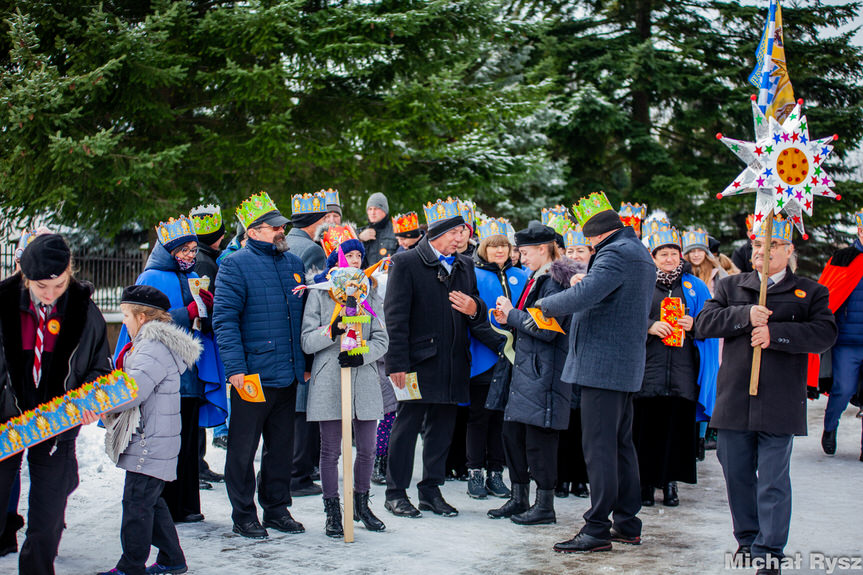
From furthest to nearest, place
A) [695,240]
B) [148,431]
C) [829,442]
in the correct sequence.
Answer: [829,442], [695,240], [148,431]

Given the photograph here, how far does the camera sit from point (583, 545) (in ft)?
18.3

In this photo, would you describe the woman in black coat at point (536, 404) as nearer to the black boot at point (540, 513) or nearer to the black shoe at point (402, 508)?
the black boot at point (540, 513)

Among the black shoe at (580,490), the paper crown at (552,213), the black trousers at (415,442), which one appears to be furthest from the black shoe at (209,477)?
the paper crown at (552,213)

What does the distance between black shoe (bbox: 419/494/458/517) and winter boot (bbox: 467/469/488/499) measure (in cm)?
66

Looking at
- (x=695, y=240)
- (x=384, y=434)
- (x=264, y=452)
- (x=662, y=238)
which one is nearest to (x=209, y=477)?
(x=384, y=434)

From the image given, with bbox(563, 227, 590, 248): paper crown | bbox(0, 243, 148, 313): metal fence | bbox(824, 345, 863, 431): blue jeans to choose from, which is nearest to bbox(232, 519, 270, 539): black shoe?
bbox(563, 227, 590, 248): paper crown

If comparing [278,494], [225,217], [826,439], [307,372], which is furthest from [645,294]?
[225,217]

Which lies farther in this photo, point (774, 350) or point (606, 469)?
point (606, 469)

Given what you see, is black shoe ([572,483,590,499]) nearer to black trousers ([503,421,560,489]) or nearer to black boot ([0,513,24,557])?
black trousers ([503,421,560,489])

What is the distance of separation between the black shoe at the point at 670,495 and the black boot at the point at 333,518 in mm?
2759

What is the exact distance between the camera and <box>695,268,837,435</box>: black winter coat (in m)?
5.03

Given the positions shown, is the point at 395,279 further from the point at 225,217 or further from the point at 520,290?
the point at 225,217

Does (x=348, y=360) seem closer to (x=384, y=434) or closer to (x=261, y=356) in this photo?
(x=261, y=356)

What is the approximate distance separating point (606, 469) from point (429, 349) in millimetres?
1653
